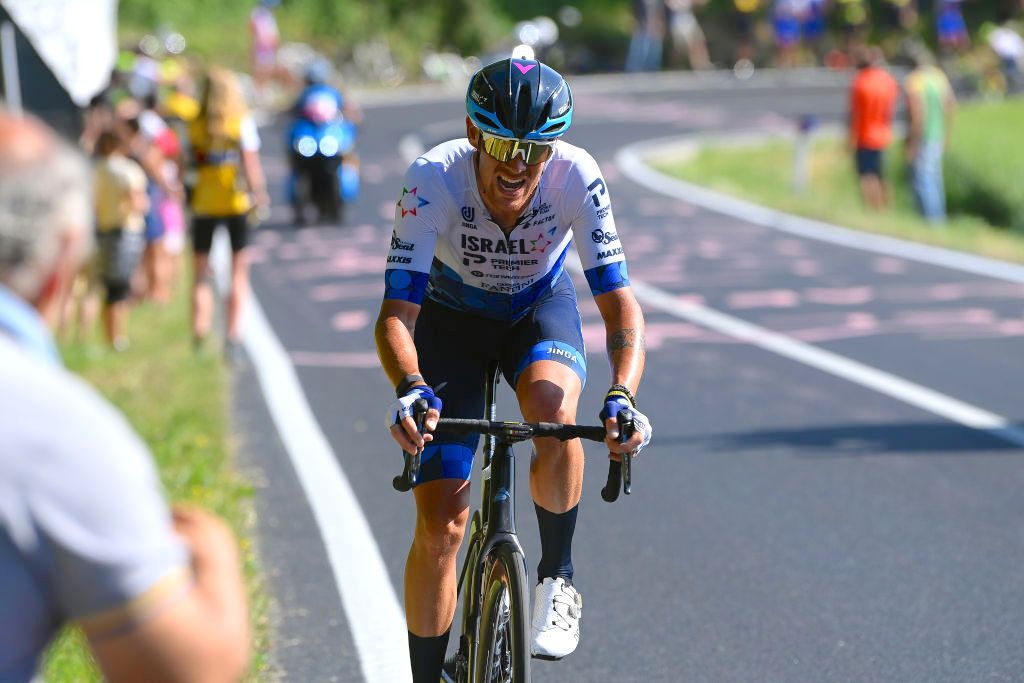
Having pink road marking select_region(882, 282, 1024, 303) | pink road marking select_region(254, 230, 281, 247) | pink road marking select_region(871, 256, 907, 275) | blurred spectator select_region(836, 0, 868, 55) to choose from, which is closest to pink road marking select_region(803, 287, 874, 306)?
pink road marking select_region(882, 282, 1024, 303)

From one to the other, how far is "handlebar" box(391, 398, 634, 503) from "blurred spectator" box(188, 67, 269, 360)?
7.36m

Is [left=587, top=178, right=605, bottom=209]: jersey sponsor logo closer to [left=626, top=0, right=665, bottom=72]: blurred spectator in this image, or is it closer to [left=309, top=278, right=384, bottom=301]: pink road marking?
[left=309, top=278, right=384, bottom=301]: pink road marking

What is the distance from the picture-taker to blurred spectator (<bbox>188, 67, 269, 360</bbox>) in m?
11.6

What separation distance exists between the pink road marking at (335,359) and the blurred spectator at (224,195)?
498 millimetres

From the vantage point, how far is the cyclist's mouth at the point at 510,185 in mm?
4617

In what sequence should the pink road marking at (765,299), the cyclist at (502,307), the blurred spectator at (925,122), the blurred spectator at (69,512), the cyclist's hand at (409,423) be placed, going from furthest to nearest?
the blurred spectator at (925,122) → the pink road marking at (765,299) → the cyclist at (502,307) → the cyclist's hand at (409,423) → the blurred spectator at (69,512)

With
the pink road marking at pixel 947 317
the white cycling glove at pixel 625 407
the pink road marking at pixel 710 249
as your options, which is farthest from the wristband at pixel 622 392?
the pink road marking at pixel 710 249

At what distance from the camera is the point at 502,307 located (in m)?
4.99

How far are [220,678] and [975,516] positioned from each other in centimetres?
588

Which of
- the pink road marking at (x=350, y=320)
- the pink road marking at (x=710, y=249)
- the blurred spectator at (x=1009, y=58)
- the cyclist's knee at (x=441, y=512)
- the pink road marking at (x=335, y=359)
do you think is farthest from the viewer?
the blurred spectator at (x=1009, y=58)

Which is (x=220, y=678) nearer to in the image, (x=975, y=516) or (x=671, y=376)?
(x=975, y=516)

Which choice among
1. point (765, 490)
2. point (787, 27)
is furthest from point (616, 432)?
point (787, 27)

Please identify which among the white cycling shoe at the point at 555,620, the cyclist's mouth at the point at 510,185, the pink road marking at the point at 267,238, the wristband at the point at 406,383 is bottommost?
the pink road marking at the point at 267,238

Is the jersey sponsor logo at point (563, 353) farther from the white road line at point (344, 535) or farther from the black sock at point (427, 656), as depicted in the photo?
the white road line at point (344, 535)
